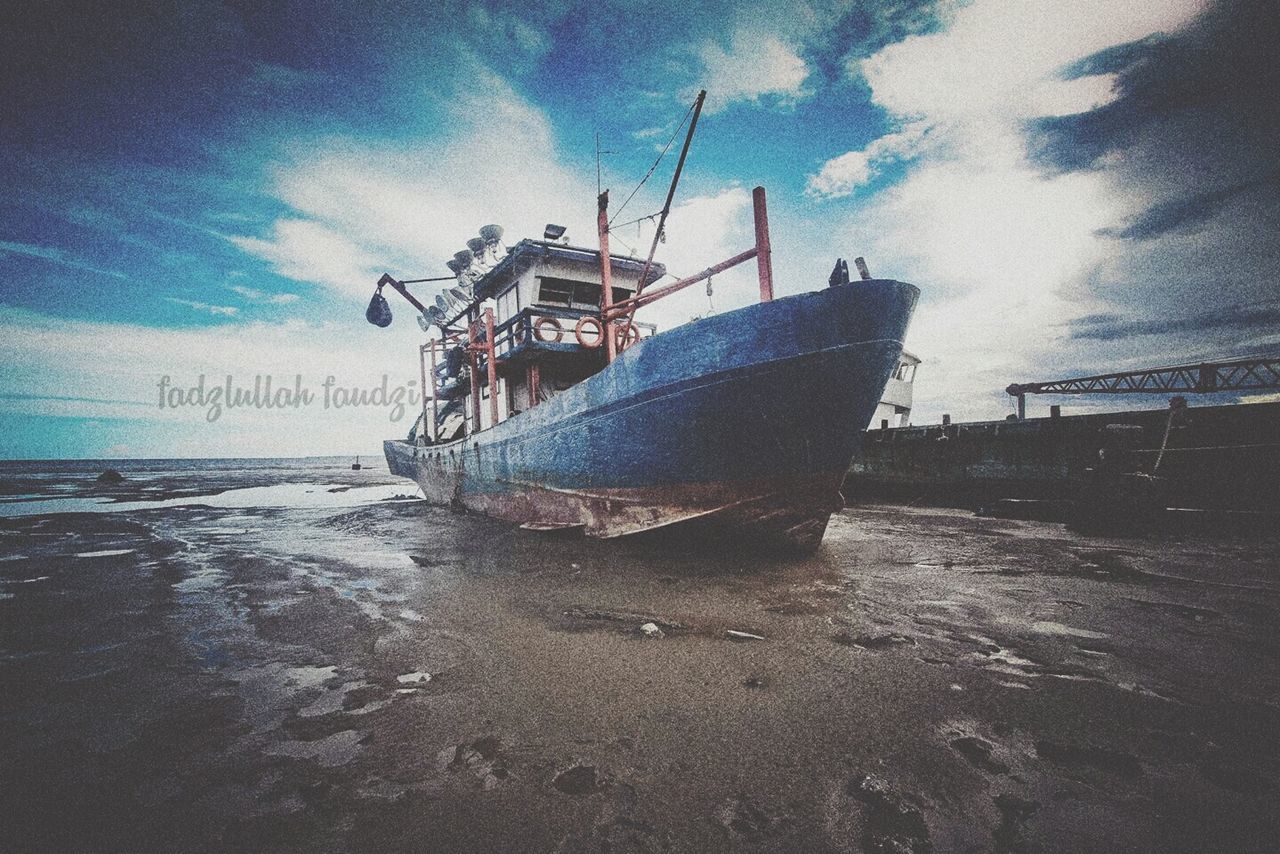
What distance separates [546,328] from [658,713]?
776 cm

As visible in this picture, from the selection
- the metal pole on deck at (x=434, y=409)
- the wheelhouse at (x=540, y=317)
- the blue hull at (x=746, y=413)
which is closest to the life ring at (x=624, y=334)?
the wheelhouse at (x=540, y=317)

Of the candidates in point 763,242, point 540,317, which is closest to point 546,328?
point 540,317

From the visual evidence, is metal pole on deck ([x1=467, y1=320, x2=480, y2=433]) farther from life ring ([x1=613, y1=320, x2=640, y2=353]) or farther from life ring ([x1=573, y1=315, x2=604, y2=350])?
life ring ([x1=613, y1=320, x2=640, y2=353])

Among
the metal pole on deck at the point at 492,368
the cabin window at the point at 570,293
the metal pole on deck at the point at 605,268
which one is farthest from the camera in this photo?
the cabin window at the point at 570,293

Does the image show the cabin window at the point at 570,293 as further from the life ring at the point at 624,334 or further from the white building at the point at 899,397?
the white building at the point at 899,397

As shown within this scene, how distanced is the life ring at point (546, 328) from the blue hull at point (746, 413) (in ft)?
7.81

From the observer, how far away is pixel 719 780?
171cm

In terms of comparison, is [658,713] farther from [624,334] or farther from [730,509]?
[624,334]

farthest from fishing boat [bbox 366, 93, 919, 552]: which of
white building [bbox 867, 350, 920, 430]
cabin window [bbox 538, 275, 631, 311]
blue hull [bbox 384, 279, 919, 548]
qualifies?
white building [bbox 867, 350, 920, 430]

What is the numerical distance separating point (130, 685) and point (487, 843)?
2.63m

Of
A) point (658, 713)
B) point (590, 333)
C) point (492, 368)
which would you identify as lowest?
point (658, 713)

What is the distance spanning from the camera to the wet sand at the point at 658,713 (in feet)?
4.90

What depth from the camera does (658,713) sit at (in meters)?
2.17

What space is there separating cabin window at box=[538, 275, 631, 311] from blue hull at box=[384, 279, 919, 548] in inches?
179
